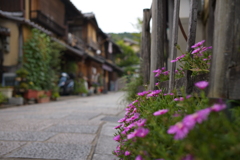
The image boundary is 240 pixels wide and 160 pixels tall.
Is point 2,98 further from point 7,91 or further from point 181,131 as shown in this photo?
point 181,131

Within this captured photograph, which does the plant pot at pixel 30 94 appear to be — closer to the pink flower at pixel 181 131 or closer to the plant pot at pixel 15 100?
the plant pot at pixel 15 100

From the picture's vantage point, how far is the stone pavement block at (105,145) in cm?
171

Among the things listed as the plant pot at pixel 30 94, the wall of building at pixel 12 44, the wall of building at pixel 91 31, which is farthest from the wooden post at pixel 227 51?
the wall of building at pixel 91 31

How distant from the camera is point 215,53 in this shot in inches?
31.6

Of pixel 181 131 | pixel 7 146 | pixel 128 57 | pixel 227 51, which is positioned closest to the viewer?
pixel 181 131

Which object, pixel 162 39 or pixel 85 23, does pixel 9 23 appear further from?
pixel 85 23

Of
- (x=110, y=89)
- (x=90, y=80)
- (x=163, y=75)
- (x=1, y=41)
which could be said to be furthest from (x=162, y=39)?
(x=110, y=89)

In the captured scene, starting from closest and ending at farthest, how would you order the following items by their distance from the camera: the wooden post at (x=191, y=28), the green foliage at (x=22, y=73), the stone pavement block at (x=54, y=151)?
1. the wooden post at (x=191, y=28)
2. the stone pavement block at (x=54, y=151)
3. the green foliage at (x=22, y=73)

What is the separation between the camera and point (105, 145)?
1874mm

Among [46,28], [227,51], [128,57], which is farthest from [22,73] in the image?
[128,57]

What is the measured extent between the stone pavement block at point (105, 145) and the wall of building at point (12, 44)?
18.6 feet

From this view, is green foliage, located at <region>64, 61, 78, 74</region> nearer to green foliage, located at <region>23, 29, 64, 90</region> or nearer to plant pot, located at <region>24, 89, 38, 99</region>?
green foliage, located at <region>23, 29, 64, 90</region>

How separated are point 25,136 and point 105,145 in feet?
2.76

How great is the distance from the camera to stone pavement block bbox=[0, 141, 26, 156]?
1.63 m
